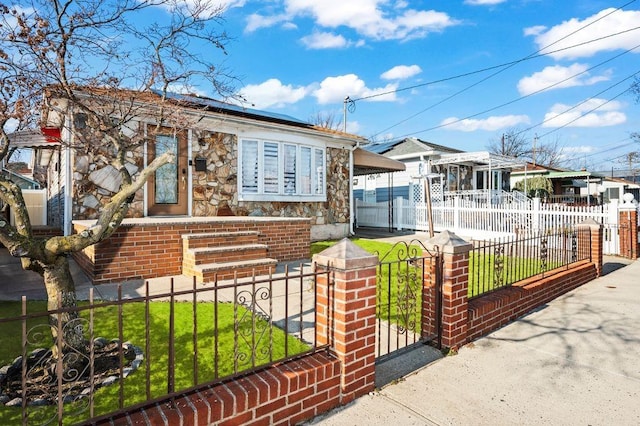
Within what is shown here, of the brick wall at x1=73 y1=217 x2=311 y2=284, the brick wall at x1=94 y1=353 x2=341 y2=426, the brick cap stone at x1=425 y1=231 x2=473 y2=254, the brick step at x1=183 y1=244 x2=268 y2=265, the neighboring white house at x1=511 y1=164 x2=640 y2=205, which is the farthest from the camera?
the neighboring white house at x1=511 y1=164 x2=640 y2=205

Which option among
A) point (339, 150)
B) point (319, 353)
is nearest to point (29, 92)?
point (319, 353)

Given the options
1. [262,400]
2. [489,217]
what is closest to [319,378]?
[262,400]

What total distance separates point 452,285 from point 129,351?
2.98 metres

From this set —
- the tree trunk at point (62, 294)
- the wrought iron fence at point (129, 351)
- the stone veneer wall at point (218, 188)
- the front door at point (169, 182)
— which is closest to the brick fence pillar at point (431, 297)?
the wrought iron fence at point (129, 351)

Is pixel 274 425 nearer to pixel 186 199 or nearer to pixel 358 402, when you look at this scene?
pixel 358 402

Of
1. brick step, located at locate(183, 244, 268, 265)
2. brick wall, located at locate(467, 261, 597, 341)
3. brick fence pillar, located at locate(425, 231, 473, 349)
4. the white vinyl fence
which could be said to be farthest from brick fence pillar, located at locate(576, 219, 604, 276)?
brick step, located at locate(183, 244, 268, 265)

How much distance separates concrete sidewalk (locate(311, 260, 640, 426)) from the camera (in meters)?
2.58

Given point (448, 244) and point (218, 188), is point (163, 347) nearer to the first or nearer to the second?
point (448, 244)

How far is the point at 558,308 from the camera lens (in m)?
5.14

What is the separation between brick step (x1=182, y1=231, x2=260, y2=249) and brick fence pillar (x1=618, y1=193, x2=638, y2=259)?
30.5 ft

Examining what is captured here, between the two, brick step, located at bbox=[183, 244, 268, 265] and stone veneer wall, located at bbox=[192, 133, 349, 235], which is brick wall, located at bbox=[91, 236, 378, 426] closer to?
brick step, located at bbox=[183, 244, 268, 265]

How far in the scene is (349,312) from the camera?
2.73 meters

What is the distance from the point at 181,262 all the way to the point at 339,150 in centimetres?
644

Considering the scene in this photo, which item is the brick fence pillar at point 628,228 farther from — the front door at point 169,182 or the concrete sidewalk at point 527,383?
the front door at point 169,182
